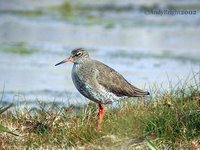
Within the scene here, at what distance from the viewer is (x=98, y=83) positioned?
27.4 ft

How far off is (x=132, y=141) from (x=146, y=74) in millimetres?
6139

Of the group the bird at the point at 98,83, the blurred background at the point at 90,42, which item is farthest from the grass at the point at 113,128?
the blurred background at the point at 90,42

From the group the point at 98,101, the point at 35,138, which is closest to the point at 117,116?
the point at 98,101

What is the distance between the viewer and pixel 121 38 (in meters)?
18.7

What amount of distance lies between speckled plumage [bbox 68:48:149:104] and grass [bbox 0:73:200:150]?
20 cm

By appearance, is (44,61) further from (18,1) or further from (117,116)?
(18,1)

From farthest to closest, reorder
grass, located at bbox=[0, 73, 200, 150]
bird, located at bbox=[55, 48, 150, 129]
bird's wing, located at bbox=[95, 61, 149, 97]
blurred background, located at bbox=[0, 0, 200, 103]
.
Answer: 1. blurred background, located at bbox=[0, 0, 200, 103]
2. bird's wing, located at bbox=[95, 61, 149, 97]
3. bird, located at bbox=[55, 48, 150, 129]
4. grass, located at bbox=[0, 73, 200, 150]

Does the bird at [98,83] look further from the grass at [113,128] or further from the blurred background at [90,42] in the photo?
the blurred background at [90,42]

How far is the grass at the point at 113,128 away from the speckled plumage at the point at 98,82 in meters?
0.20

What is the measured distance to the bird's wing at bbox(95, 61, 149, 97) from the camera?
841 centimetres

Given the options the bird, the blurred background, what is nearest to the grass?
the bird

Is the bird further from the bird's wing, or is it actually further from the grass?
the grass

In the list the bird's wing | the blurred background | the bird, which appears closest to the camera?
the bird

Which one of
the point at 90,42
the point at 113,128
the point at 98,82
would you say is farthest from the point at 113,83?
the point at 90,42
